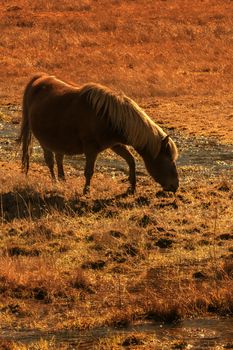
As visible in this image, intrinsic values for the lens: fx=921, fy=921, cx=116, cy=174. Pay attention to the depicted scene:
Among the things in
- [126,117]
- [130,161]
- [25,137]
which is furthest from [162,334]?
[25,137]

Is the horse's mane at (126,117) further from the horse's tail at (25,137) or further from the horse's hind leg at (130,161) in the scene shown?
the horse's tail at (25,137)

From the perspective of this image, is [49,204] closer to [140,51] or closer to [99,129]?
[99,129]

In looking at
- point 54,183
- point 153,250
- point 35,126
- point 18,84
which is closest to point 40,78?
point 35,126

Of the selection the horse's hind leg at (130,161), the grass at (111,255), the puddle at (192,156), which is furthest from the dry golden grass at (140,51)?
the grass at (111,255)

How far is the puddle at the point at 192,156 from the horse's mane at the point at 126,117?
2.85 metres

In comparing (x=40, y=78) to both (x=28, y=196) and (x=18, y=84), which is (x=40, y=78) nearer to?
(x=28, y=196)

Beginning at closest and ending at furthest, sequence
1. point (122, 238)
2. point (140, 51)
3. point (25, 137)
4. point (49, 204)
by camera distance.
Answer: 1. point (122, 238)
2. point (49, 204)
3. point (25, 137)
4. point (140, 51)

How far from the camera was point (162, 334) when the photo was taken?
23.5ft

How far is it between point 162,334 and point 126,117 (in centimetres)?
489

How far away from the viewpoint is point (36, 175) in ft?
45.8

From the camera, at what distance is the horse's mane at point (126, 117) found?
11625mm

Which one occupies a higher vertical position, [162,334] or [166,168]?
[166,168]

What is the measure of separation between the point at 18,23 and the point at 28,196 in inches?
1142

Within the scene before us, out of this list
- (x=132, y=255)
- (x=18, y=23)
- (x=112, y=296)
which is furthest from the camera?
(x=18, y=23)
